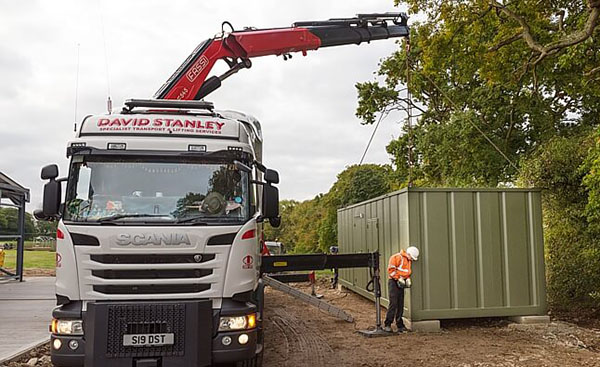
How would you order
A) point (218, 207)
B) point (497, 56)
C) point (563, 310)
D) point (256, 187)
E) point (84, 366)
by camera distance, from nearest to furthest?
point (84, 366) → point (218, 207) → point (256, 187) → point (563, 310) → point (497, 56)

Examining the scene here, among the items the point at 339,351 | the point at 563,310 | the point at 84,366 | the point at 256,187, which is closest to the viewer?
the point at 84,366

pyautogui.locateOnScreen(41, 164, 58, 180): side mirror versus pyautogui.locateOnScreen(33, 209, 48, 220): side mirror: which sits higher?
pyautogui.locateOnScreen(41, 164, 58, 180): side mirror

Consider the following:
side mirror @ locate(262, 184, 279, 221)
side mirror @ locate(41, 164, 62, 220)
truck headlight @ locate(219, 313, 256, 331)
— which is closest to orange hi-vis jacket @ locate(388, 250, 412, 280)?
side mirror @ locate(262, 184, 279, 221)

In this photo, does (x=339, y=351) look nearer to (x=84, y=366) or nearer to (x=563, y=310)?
(x=84, y=366)

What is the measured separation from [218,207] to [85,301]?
154 cm

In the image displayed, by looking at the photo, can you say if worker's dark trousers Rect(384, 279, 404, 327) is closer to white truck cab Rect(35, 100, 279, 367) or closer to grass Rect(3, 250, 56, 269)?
white truck cab Rect(35, 100, 279, 367)

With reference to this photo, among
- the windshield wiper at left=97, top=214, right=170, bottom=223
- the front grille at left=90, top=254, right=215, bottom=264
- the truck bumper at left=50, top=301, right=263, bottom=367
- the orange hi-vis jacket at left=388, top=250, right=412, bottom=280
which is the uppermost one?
the windshield wiper at left=97, top=214, right=170, bottom=223

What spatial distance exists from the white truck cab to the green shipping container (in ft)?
15.3

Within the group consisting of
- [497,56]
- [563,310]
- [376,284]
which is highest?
[497,56]

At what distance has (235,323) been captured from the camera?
5148 millimetres

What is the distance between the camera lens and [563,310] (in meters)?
11.4

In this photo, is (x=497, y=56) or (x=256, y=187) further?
(x=497, y=56)

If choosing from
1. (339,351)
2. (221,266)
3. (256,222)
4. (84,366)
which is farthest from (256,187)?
(339,351)

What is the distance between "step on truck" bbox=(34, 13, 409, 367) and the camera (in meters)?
4.95
